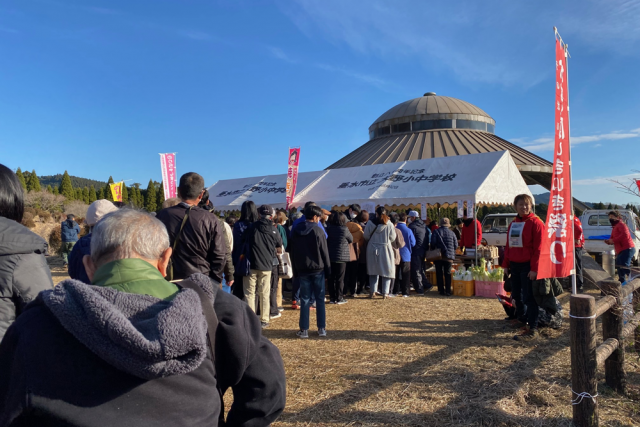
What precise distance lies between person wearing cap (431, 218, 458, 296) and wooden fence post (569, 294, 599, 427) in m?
5.78

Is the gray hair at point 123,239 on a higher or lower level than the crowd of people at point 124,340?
higher

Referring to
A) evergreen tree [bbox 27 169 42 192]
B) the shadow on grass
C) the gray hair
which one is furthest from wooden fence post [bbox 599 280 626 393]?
evergreen tree [bbox 27 169 42 192]

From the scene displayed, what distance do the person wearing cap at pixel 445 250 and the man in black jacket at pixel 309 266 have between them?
4.02 metres

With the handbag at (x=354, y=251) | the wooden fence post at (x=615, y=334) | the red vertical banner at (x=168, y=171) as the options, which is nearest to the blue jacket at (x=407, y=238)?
the handbag at (x=354, y=251)

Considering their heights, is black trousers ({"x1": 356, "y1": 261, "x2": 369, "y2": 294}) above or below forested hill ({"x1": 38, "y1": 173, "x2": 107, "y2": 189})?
below

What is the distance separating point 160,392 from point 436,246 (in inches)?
333

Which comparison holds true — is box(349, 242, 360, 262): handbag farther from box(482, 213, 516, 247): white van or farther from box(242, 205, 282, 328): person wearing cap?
box(482, 213, 516, 247): white van

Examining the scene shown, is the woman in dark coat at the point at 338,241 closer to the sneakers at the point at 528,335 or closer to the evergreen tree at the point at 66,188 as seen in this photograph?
the sneakers at the point at 528,335

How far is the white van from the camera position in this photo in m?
15.0

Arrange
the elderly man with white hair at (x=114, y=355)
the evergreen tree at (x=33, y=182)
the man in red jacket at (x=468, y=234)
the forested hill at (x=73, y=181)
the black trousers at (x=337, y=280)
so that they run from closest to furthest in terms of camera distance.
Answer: the elderly man with white hair at (x=114, y=355) → the black trousers at (x=337, y=280) → the man in red jacket at (x=468, y=234) → the evergreen tree at (x=33, y=182) → the forested hill at (x=73, y=181)

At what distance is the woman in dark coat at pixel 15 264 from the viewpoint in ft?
6.39

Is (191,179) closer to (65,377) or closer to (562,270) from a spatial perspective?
(65,377)

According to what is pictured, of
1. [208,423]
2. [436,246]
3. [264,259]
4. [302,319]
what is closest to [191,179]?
[264,259]

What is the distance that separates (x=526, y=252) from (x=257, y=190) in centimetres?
1247
